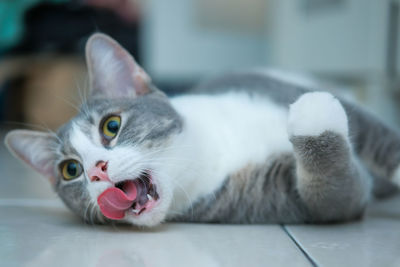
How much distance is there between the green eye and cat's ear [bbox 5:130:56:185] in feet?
0.71

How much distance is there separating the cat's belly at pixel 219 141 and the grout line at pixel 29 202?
1.86 feet

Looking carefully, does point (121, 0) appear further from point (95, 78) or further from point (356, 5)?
point (95, 78)

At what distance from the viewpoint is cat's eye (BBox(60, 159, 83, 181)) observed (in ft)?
4.35

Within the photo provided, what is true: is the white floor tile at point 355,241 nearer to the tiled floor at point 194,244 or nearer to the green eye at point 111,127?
the tiled floor at point 194,244

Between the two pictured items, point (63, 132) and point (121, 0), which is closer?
point (63, 132)

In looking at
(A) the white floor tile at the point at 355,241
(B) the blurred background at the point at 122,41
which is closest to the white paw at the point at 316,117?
(A) the white floor tile at the point at 355,241

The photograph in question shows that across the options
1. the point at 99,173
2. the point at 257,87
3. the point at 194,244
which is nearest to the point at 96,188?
the point at 99,173

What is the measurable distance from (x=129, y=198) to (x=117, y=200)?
30mm

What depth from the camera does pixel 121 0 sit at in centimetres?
493

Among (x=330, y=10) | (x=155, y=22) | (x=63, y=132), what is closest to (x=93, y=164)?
(x=63, y=132)

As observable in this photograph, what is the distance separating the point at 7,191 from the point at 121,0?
3347mm

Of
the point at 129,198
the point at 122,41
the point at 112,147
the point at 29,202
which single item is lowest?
the point at 29,202

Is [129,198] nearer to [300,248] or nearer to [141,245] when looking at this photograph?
[141,245]

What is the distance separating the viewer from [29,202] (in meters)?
1.76
